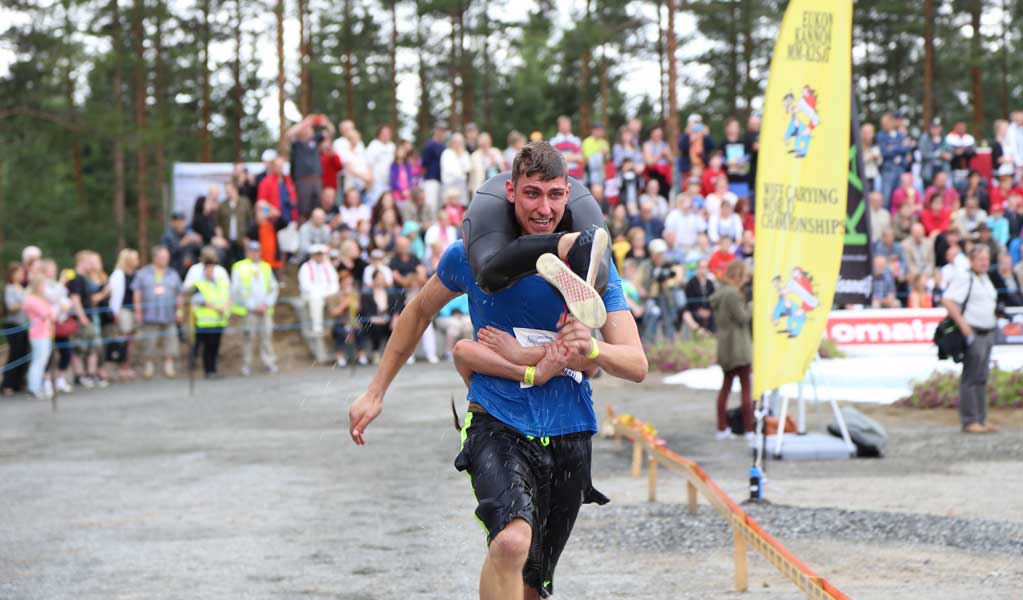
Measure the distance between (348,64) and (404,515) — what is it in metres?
38.8

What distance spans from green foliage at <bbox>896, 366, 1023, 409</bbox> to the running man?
12181 millimetres

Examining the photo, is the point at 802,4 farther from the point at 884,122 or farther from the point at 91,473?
the point at 884,122

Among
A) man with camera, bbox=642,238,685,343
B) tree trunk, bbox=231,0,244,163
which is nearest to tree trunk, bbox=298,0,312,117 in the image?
tree trunk, bbox=231,0,244,163

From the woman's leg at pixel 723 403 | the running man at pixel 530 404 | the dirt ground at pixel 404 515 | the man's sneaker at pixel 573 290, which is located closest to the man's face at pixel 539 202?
the running man at pixel 530 404

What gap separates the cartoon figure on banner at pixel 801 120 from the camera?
33.1ft

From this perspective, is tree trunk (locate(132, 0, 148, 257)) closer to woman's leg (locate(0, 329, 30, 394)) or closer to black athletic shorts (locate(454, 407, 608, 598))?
woman's leg (locate(0, 329, 30, 394))

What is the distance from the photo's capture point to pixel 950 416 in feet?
51.0

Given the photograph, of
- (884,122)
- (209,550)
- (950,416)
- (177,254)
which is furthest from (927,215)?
(209,550)

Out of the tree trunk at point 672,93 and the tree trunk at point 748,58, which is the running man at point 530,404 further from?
the tree trunk at point 748,58

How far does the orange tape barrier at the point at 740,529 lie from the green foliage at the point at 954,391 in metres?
5.91

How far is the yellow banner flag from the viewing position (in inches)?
398

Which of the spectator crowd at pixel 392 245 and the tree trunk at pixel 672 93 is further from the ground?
the tree trunk at pixel 672 93

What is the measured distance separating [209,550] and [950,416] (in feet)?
32.5

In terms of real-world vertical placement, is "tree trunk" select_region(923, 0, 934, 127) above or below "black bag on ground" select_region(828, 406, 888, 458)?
above
